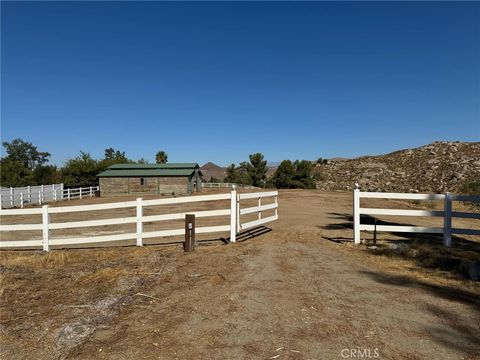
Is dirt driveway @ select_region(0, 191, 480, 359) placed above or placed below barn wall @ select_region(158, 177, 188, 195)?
below

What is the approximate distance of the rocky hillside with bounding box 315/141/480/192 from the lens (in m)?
54.1

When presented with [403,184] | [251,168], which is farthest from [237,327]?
[251,168]

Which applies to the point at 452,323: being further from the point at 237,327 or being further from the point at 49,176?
the point at 49,176

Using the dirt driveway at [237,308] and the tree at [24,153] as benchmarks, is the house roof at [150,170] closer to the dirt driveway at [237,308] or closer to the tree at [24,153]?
the dirt driveway at [237,308]

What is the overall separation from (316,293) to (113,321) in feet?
10.2

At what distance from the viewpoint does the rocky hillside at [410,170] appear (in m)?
54.1

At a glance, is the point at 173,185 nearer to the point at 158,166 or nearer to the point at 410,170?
the point at 158,166

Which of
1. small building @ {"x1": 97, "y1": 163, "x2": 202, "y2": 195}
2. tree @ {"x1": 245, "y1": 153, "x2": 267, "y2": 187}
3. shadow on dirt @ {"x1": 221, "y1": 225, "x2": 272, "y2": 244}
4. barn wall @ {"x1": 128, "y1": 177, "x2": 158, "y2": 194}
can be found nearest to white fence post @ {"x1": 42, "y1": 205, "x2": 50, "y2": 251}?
shadow on dirt @ {"x1": 221, "y1": 225, "x2": 272, "y2": 244}

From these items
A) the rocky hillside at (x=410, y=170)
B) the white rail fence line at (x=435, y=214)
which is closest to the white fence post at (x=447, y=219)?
the white rail fence line at (x=435, y=214)

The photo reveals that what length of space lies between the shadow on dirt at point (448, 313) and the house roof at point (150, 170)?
1476 inches

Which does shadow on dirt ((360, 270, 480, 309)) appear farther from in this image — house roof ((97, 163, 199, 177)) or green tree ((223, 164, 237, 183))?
green tree ((223, 164, 237, 183))

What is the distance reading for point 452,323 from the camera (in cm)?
448

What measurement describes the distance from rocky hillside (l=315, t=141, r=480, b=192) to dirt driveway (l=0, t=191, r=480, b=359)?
49.2 metres

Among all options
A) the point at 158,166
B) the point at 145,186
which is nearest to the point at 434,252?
the point at 145,186
